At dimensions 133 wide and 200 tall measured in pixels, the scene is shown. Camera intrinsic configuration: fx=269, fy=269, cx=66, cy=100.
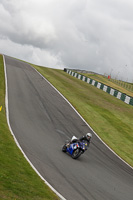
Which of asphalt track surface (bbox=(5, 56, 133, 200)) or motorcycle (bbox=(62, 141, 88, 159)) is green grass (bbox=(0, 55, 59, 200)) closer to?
asphalt track surface (bbox=(5, 56, 133, 200))

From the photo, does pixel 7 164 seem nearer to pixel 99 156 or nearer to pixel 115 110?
pixel 99 156

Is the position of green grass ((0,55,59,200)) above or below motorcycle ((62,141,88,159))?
above

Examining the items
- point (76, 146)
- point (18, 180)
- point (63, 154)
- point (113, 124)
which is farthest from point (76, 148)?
point (113, 124)

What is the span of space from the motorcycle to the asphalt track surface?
0.91 feet

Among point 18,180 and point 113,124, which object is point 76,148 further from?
point 113,124

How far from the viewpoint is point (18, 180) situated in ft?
28.0

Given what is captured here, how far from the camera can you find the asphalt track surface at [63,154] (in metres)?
10.7

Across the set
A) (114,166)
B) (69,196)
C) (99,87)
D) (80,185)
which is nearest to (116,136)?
(114,166)

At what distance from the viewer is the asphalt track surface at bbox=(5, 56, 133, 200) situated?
10.7 m

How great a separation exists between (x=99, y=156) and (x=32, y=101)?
10.1m

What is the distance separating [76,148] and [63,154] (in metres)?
0.82

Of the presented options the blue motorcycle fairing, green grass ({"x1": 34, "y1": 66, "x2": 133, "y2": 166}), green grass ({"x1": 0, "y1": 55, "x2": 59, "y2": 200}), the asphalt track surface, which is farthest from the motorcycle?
green grass ({"x1": 34, "y1": 66, "x2": 133, "y2": 166})

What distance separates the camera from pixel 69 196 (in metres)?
9.20

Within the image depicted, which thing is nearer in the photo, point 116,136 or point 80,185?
point 80,185
